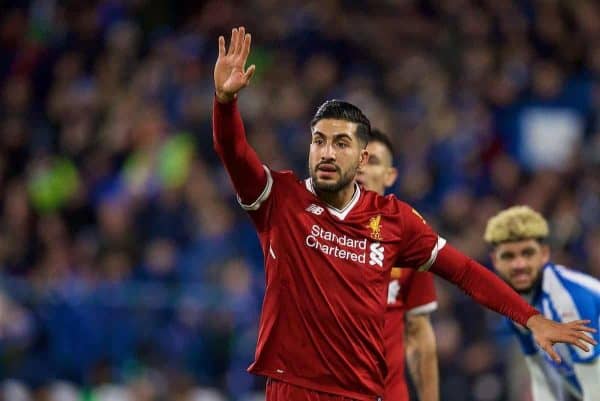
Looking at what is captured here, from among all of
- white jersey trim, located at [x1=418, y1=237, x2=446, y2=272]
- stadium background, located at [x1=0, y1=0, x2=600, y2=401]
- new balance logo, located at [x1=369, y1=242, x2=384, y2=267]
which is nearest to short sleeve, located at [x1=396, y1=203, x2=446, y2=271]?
white jersey trim, located at [x1=418, y1=237, x2=446, y2=272]

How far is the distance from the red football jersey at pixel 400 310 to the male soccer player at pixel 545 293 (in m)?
0.43

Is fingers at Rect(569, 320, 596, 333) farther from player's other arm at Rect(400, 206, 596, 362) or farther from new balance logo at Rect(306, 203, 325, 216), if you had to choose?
new balance logo at Rect(306, 203, 325, 216)

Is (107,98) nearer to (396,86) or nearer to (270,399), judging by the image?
(396,86)

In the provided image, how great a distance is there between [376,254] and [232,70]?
111 centimetres

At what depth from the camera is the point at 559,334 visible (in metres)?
5.65

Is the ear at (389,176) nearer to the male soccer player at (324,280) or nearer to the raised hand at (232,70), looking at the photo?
the male soccer player at (324,280)

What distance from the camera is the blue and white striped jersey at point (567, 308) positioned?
651cm

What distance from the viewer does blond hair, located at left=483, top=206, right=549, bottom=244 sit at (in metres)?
6.95

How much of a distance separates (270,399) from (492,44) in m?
8.50

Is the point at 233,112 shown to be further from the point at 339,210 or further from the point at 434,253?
the point at 434,253

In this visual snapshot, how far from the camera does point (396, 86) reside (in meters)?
13.5

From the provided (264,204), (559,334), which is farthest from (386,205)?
(559,334)

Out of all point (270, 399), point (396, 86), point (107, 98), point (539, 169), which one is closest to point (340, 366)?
point (270, 399)

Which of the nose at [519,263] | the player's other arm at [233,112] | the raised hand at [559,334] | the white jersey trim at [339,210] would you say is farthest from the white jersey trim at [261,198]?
the nose at [519,263]
